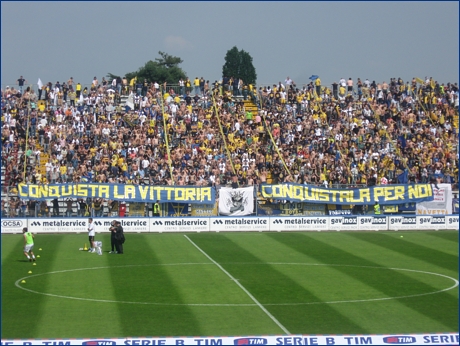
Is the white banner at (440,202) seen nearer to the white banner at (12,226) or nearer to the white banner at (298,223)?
the white banner at (298,223)

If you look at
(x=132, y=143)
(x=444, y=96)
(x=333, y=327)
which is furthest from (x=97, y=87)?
(x=333, y=327)

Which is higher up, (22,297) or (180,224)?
(180,224)

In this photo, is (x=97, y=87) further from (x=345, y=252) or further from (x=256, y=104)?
(x=345, y=252)

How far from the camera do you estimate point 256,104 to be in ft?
202

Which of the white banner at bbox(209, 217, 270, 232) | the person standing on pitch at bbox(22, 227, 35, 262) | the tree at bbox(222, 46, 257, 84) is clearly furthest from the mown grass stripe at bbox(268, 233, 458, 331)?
the tree at bbox(222, 46, 257, 84)

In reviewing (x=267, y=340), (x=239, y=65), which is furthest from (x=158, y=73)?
(x=267, y=340)

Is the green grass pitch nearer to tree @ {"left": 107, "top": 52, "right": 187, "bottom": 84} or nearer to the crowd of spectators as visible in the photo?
the crowd of spectators

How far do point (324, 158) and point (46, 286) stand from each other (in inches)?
1202

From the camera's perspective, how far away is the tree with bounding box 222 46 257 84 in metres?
132

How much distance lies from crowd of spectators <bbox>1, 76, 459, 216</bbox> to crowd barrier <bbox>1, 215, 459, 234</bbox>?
3.36m

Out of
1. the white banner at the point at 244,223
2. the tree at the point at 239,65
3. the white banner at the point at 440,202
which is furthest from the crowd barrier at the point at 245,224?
the tree at the point at 239,65

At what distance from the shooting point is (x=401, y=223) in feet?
149

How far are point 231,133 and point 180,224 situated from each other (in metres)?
13.1

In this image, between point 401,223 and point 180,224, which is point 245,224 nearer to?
point 180,224
